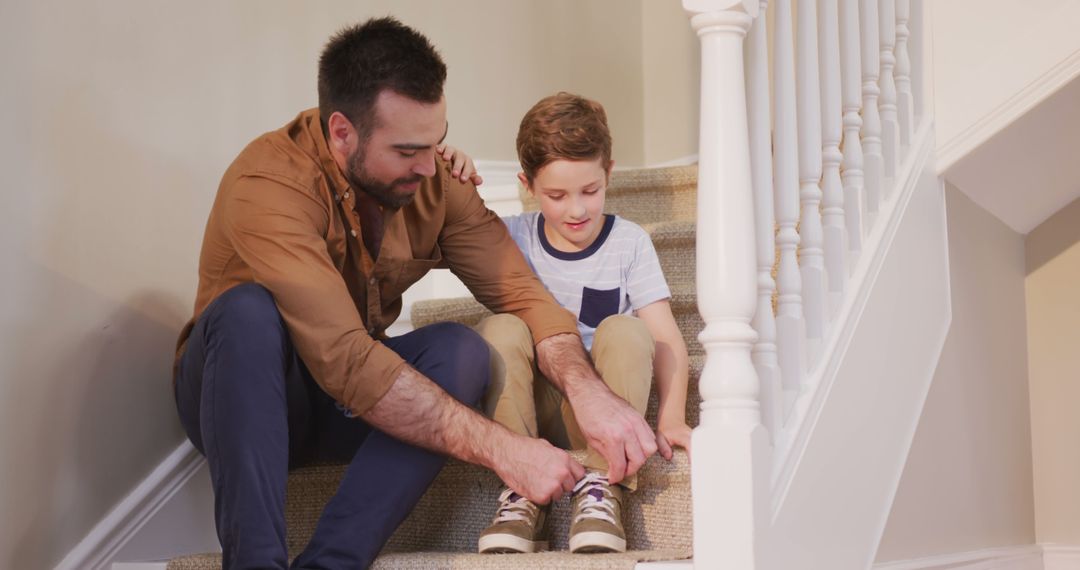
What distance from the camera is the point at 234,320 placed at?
1407 millimetres

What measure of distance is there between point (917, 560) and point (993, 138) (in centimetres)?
75

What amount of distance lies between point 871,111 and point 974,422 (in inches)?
29.6

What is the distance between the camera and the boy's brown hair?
184cm

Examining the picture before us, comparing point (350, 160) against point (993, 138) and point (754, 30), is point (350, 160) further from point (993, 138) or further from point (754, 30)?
point (993, 138)

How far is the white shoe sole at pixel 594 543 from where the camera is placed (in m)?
1.38

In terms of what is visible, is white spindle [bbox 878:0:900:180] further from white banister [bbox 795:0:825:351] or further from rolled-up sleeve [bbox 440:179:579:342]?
rolled-up sleeve [bbox 440:179:579:342]

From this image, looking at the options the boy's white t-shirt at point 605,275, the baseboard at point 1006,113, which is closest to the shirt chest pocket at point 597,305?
the boy's white t-shirt at point 605,275

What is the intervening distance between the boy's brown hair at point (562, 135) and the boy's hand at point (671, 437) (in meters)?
0.48

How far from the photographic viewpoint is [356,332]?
1462 millimetres

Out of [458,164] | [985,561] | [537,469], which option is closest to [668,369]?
[537,469]

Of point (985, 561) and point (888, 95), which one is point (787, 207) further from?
point (985, 561)

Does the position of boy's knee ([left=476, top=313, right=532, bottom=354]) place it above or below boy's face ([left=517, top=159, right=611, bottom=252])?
below

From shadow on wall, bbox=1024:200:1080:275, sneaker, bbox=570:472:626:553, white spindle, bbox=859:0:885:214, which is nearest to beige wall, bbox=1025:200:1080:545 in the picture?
shadow on wall, bbox=1024:200:1080:275

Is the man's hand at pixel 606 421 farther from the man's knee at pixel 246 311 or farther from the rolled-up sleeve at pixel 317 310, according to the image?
the man's knee at pixel 246 311
